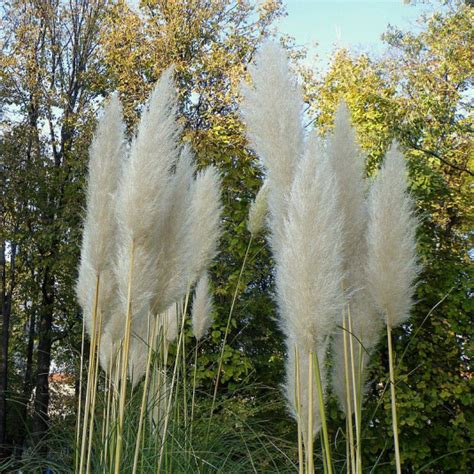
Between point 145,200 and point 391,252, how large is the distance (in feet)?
2.17

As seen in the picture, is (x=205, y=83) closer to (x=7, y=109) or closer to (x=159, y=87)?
(x=7, y=109)

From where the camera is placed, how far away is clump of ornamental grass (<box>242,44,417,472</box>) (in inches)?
53.4

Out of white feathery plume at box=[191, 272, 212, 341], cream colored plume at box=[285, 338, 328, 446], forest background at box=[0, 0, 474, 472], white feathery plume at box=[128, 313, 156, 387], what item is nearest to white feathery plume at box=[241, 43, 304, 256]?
cream colored plume at box=[285, 338, 328, 446]

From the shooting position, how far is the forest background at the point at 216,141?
5.23 meters

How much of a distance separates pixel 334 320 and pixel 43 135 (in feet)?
29.6

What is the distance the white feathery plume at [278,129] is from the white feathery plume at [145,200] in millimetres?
254

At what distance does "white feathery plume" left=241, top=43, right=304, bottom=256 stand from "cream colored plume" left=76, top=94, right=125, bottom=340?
465 millimetres

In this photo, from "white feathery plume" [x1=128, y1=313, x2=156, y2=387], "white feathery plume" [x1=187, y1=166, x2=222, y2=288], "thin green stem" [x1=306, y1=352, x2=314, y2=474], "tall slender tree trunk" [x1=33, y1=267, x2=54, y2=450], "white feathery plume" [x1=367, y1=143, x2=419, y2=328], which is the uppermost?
"tall slender tree trunk" [x1=33, y1=267, x2=54, y2=450]

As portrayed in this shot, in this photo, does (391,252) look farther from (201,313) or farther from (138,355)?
(201,313)

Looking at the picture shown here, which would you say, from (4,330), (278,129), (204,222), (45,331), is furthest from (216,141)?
(278,129)

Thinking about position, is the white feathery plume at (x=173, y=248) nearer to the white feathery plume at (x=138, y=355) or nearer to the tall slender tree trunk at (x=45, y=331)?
the white feathery plume at (x=138, y=355)

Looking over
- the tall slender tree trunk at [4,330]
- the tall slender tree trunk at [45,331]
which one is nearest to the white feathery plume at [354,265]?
the tall slender tree trunk at [4,330]

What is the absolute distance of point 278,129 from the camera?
168cm

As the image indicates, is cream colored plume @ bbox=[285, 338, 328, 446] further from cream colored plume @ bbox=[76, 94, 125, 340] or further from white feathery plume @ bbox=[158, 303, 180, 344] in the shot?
white feathery plume @ bbox=[158, 303, 180, 344]
